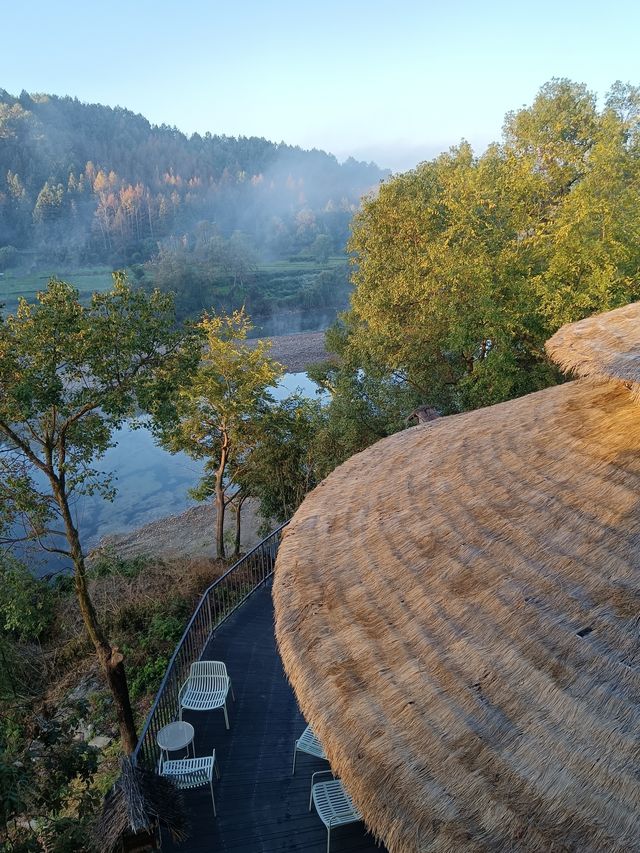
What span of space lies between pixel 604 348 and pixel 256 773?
6383mm

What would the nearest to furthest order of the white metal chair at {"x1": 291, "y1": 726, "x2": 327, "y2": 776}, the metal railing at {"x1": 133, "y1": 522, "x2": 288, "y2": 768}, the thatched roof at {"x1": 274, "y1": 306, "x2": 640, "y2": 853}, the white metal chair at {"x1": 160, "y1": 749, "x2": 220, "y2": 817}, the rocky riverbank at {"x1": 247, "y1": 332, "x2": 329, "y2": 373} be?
the thatched roof at {"x1": 274, "y1": 306, "x2": 640, "y2": 853} → the white metal chair at {"x1": 160, "y1": 749, "x2": 220, "y2": 817} → the white metal chair at {"x1": 291, "y1": 726, "x2": 327, "y2": 776} → the metal railing at {"x1": 133, "y1": 522, "x2": 288, "y2": 768} → the rocky riverbank at {"x1": 247, "y1": 332, "x2": 329, "y2": 373}

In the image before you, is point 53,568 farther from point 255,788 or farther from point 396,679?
point 396,679

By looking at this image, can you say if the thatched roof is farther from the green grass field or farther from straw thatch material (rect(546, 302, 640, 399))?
the green grass field

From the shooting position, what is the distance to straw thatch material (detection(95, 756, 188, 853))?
532 cm

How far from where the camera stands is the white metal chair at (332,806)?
218 inches

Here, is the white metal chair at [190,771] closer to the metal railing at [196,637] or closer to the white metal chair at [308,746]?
the metal railing at [196,637]

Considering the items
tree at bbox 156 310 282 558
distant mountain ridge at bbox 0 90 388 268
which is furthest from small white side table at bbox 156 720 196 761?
distant mountain ridge at bbox 0 90 388 268

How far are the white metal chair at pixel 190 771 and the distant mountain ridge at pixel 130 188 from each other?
76.3 metres

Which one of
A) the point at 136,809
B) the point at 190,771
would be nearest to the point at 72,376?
the point at 190,771

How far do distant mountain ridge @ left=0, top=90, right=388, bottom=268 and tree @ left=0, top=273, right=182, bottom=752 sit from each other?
70257mm

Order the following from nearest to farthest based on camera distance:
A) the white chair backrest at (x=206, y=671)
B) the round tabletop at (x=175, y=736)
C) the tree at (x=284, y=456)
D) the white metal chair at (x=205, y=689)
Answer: the round tabletop at (x=175, y=736) → the white metal chair at (x=205, y=689) → the white chair backrest at (x=206, y=671) → the tree at (x=284, y=456)

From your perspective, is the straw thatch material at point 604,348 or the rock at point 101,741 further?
the rock at point 101,741

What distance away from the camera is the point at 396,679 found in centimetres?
326

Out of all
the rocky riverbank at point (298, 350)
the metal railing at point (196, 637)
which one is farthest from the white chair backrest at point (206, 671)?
the rocky riverbank at point (298, 350)
